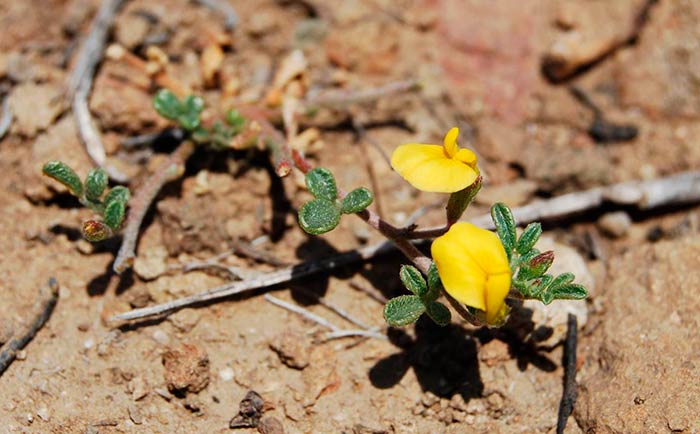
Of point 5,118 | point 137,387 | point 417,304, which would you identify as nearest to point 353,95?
point 417,304

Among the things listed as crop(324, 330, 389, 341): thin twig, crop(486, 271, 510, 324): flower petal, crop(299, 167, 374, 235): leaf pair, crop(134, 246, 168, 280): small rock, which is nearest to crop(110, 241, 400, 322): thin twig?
crop(134, 246, 168, 280): small rock

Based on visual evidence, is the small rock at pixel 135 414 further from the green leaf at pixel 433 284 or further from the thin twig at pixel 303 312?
the green leaf at pixel 433 284

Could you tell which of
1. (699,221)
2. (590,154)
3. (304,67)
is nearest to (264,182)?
(304,67)

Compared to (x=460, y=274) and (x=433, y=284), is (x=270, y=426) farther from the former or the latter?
(x=460, y=274)

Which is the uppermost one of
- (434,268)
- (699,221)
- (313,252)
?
(434,268)

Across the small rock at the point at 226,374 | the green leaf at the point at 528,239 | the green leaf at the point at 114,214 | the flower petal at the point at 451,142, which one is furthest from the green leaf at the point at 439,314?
the green leaf at the point at 114,214

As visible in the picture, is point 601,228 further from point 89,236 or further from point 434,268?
point 89,236

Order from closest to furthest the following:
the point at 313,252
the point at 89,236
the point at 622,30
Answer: the point at 89,236, the point at 313,252, the point at 622,30
